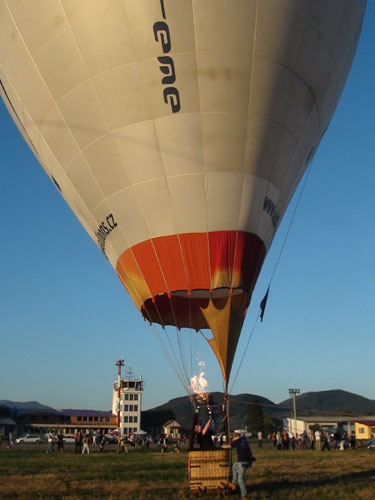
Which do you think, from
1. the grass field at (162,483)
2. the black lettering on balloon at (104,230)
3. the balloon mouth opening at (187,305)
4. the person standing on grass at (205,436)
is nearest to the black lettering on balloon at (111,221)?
the black lettering on balloon at (104,230)

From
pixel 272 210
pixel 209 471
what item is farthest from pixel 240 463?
pixel 272 210

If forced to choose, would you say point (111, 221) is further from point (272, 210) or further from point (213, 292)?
point (272, 210)

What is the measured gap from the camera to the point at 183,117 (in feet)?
39.0

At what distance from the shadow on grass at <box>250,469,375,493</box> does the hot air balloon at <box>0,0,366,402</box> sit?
232 centimetres

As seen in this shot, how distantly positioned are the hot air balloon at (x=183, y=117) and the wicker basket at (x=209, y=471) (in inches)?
91.7

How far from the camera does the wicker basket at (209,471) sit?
903 centimetres

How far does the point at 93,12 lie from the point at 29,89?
8.47 feet

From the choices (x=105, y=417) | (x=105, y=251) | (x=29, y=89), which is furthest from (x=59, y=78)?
(x=105, y=417)

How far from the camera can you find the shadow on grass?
962 cm

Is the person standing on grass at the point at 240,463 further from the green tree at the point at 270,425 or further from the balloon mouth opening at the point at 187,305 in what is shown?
the green tree at the point at 270,425

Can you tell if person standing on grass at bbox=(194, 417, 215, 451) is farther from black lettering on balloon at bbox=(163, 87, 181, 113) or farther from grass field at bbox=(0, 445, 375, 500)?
black lettering on balloon at bbox=(163, 87, 181, 113)

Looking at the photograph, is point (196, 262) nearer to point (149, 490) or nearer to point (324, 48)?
point (149, 490)

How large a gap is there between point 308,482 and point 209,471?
2.42 meters

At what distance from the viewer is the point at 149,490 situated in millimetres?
9578
